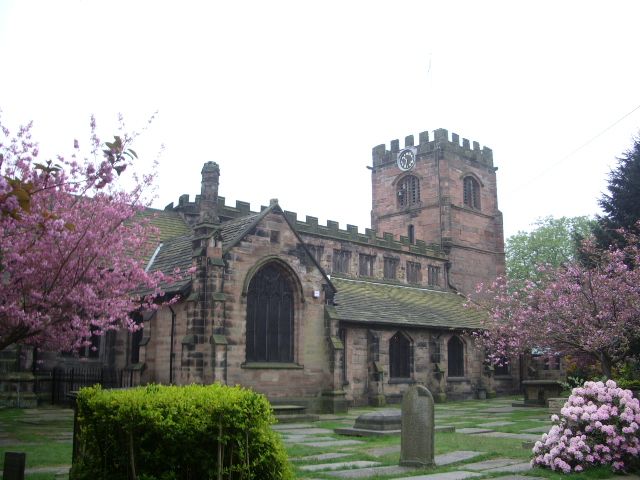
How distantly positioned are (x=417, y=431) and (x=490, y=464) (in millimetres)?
1523

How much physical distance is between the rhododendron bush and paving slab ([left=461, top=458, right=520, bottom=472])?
0.67 metres

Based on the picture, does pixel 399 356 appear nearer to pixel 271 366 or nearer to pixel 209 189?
pixel 271 366

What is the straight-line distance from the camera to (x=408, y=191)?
167ft

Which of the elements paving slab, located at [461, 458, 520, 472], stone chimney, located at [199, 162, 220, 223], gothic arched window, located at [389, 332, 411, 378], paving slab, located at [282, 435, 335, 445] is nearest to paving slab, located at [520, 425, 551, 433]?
paving slab, located at [461, 458, 520, 472]

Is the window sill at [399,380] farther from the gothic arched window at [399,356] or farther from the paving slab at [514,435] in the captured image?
the paving slab at [514,435]

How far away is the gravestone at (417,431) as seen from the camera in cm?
1116

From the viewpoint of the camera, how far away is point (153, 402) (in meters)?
7.47

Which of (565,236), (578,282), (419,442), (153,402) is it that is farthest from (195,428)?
(565,236)

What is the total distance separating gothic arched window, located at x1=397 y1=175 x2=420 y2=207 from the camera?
5038cm

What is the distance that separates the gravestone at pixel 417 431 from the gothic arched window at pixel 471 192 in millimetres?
40287

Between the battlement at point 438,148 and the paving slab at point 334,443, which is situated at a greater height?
the battlement at point 438,148

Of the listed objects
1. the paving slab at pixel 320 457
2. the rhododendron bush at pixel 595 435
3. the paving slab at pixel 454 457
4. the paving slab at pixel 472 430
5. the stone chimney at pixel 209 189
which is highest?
the stone chimney at pixel 209 189

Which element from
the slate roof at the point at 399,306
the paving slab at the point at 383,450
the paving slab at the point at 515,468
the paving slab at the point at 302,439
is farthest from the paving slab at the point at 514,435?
the slate roof at the point at 399,306

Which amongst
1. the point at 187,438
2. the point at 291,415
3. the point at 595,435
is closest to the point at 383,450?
the point at 595,435
